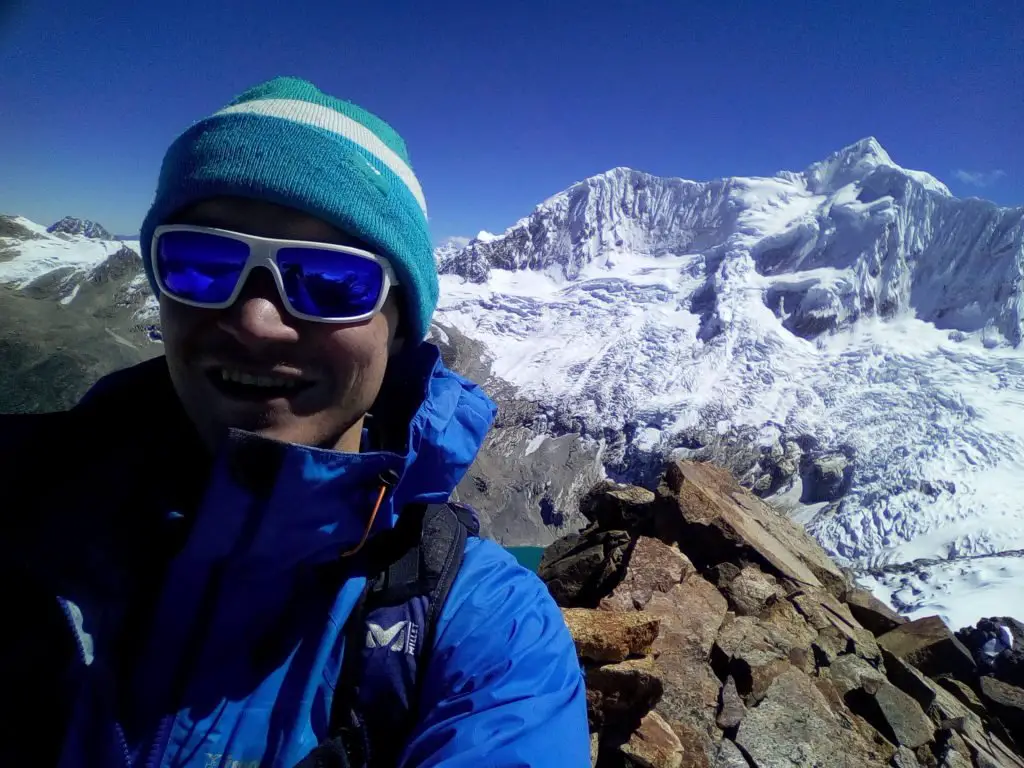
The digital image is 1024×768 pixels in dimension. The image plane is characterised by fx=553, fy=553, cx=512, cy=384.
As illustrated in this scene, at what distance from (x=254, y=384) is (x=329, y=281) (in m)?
0.35

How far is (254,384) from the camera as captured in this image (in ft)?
4.80

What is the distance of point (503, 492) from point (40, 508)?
111 m

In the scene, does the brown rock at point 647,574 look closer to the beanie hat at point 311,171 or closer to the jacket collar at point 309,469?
the jacket collar at point 309,469

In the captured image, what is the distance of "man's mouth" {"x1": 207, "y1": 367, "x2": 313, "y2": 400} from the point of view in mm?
1439

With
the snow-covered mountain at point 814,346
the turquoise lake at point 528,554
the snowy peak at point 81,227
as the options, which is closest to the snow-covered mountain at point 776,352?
the snow-covered mountain at point 814,346

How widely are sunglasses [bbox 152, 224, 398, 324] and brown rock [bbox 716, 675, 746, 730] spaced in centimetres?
470

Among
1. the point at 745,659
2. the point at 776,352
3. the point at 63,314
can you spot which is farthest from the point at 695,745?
the point at 776,352

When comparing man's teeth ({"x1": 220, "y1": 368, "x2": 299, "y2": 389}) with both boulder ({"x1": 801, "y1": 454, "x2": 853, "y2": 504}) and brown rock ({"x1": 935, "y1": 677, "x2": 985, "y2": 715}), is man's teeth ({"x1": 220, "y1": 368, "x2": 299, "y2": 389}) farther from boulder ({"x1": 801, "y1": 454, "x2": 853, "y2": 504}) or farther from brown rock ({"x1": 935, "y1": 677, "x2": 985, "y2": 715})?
boulder ({"x1": 801, "y1": 454, "x2": 853, "y2": 504})

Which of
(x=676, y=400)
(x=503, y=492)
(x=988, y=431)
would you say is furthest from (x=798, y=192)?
(x=503, y=492)

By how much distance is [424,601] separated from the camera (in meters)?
1.64

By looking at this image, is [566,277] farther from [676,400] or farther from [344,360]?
[344,360]

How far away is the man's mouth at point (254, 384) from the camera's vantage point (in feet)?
4.72

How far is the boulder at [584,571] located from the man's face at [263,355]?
5482mm

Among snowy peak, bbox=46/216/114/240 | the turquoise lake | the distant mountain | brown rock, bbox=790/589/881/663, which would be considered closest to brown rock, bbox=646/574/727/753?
brown rock, bbox=790/589/881/663
